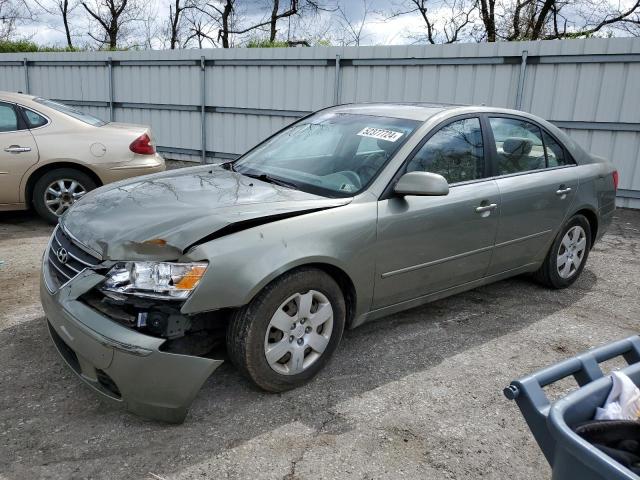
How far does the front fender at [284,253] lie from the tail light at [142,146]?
13.4 feet

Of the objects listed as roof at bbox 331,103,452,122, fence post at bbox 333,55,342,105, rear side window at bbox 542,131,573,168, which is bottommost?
rear side window at bbox 542,131,573,168

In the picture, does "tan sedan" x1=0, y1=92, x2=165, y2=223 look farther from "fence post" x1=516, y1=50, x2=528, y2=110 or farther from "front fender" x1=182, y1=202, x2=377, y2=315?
"fence post" x1=516, y1=50, x2=528, y2=110

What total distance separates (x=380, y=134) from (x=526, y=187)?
1.23m

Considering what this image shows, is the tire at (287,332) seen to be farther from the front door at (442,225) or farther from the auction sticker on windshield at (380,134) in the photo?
the auction sticker on windshield at (380,134)

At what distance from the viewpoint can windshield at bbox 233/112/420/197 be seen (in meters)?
3.41

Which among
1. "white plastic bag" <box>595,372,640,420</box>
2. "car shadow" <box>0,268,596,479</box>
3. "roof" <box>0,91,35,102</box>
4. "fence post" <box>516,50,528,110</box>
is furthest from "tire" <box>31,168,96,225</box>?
"fence post" <box>516,50,528,110</box>

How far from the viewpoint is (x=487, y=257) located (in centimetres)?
396

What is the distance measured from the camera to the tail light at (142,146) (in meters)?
6.47

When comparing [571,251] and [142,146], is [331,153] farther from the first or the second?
[142,146]

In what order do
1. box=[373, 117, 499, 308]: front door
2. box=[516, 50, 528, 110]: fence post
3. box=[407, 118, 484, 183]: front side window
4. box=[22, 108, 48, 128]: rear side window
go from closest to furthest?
box=[373, 117, 499, 308]: front door
box=[407, 118, 484, 183]: front side window
box=[22, 108, 48, 128]: rear side window
box=[516, 50, 528, 110]: fence post

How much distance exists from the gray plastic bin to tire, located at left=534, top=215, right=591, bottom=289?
8.79 ft

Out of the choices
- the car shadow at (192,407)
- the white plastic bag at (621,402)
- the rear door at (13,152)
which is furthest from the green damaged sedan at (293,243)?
the rear door at (13,152)

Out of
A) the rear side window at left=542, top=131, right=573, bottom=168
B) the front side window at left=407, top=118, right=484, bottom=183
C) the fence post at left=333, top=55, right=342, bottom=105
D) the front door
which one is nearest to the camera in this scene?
the front door

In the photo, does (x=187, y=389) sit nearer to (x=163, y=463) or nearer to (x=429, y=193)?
(x=163, y=463)
